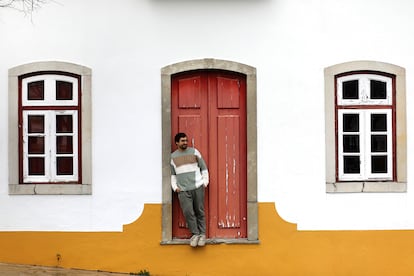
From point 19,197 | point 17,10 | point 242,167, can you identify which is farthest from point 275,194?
point 17,10

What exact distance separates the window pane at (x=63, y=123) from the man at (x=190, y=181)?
5.12ft

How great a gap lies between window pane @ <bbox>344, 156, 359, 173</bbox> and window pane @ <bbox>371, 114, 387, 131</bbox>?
50cm

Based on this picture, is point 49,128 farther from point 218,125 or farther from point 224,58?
point 224,58

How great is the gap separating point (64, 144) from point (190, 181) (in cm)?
190

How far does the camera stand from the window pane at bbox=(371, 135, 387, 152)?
31.5ft

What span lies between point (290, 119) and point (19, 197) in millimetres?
3968

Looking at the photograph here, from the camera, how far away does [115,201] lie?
945cm

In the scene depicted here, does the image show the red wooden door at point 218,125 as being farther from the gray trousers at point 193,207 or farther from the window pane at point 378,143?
the window pane at point 378,143

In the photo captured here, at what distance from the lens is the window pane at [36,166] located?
9.62m

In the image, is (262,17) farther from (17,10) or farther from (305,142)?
(17,10)

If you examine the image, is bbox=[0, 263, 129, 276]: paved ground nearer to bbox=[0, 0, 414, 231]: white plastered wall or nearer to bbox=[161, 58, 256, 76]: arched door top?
bbox=[0, 0, 414, 231]: white plastered wall

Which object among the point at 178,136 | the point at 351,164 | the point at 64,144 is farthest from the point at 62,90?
the point at 351,164

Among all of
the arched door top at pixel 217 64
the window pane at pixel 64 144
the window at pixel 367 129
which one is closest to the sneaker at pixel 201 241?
the window at pixel 367 129

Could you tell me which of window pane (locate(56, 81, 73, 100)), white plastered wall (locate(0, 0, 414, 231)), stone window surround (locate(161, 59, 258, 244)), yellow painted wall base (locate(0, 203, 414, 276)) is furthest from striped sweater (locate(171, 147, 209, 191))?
window pane (locate(56, 81, 73, 100))
